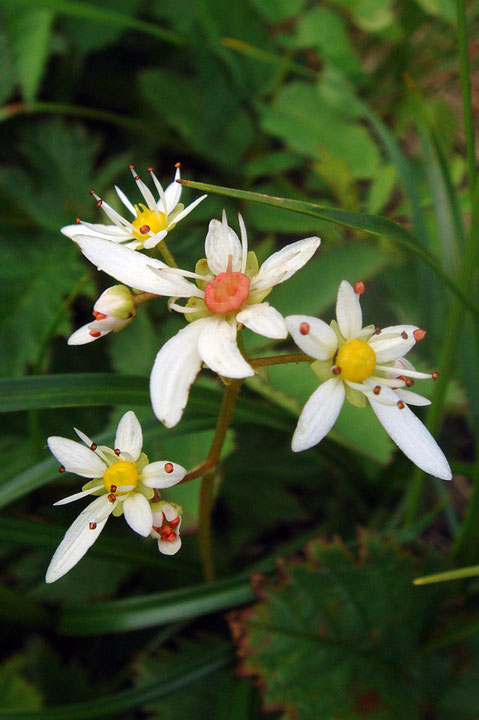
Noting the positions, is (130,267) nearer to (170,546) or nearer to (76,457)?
(76,457)

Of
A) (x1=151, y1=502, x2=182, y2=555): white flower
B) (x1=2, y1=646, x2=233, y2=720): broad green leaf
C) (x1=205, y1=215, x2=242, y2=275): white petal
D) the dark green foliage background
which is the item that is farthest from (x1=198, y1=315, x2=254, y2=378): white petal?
(x1=2, y1=646, x2=233, y2=720): broad green leaf

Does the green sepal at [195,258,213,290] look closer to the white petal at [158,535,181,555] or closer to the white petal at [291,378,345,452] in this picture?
the white petal at [291,378,345,452]

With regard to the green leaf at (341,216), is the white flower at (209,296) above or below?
below

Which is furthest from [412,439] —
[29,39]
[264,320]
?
[29,39]

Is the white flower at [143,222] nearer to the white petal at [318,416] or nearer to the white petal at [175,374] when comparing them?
the white petal at [175,374]

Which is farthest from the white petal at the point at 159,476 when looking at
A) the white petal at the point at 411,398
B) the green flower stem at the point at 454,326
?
the green flower stem at the point at 454,326

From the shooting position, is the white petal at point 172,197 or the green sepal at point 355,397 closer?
the green sepal at point 355,397
